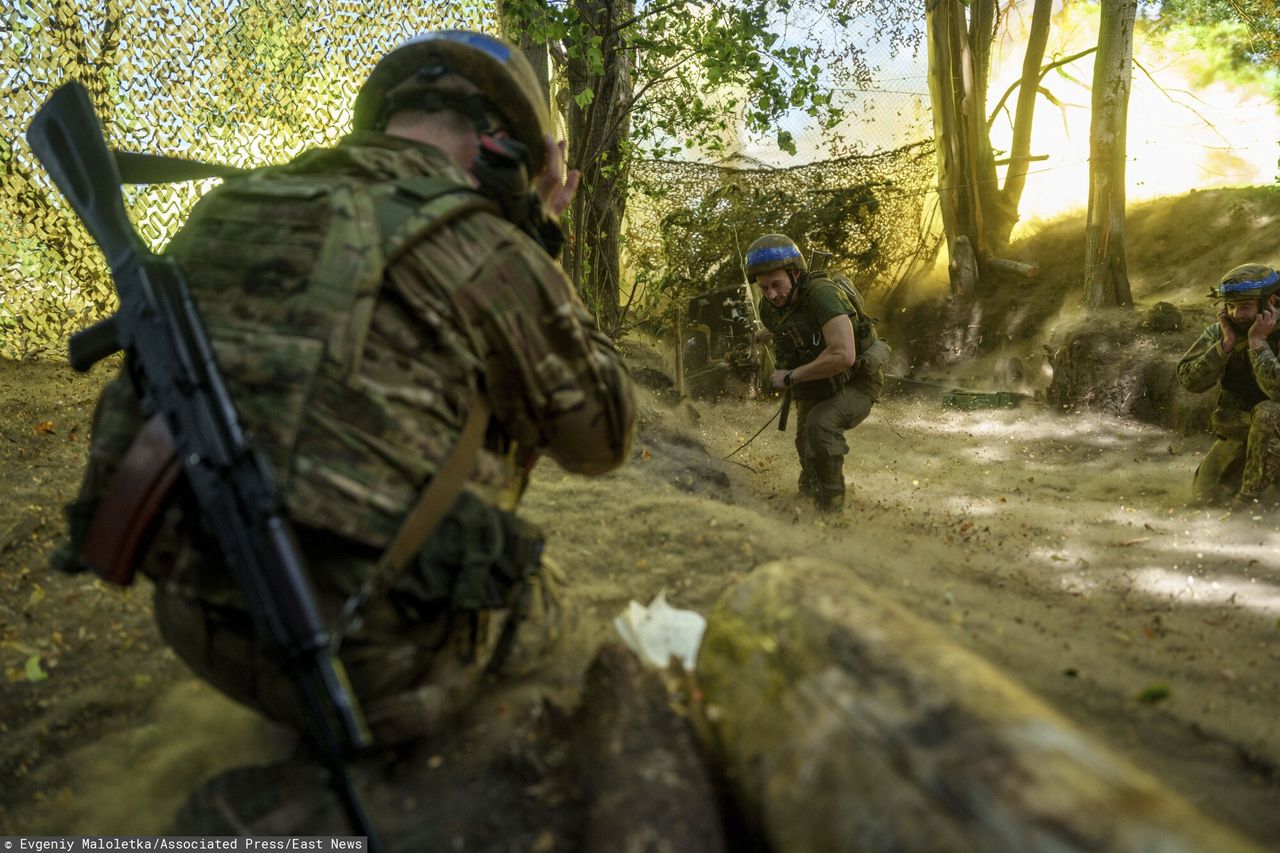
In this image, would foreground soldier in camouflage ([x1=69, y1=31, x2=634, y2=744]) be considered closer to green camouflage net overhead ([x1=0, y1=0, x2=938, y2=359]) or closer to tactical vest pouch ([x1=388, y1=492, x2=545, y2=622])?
tactical vest pouch ([x1=388, y1=492, x2=545, y2=622])

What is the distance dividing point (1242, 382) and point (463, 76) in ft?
17.7

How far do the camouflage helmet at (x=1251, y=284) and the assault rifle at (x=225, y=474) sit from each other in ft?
18.0

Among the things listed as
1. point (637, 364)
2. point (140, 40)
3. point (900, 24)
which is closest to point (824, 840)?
point (140, 40)

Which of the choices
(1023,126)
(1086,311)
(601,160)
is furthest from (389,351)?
(1023,126)

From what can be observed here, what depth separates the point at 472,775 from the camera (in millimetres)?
1676

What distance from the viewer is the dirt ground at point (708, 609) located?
193 centimetres

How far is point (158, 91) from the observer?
5441 mm

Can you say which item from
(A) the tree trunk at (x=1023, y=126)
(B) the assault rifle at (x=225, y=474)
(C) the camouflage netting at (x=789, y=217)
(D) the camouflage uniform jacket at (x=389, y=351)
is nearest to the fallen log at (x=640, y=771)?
(B) the assault rifle at (x=225, y=474)

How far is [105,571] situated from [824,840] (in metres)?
1.52

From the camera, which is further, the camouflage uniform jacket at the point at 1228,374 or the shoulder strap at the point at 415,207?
the camouflage uniform jacket at the point at 1228,374

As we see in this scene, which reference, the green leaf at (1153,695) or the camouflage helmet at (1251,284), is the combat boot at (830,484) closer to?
the camouflage helmet at (1251,284)

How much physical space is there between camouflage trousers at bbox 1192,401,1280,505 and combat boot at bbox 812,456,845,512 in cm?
246

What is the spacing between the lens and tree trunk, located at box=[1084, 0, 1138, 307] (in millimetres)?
9188

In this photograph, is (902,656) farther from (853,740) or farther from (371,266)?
(371,266)
